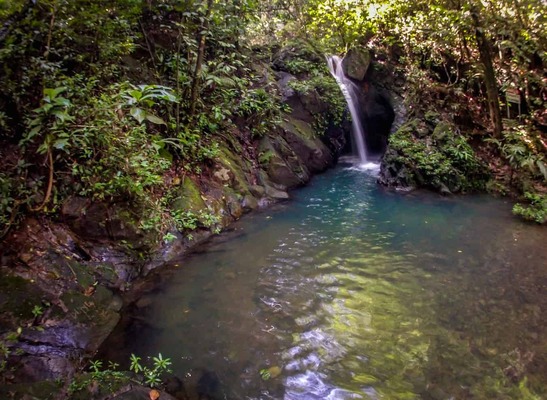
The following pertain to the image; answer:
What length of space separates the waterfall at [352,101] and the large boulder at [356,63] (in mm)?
219

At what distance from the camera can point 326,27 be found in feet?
47.3

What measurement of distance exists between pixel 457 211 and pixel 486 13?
199 inches

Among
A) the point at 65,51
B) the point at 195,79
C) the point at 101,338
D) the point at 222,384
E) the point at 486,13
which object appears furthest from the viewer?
the point at 486,13

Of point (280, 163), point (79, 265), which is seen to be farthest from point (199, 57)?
point (79, 265)

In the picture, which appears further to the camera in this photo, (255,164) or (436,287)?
(255,164)

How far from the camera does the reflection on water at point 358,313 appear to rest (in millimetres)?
3277

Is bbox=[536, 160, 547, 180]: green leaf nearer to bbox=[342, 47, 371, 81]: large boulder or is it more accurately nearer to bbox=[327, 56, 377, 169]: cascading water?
bbox=[327, 56, 377, 169]: cascading water

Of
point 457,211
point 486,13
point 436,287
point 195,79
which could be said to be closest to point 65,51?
point 195,79

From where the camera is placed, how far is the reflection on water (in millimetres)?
3277

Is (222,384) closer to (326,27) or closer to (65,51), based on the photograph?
(65,51)

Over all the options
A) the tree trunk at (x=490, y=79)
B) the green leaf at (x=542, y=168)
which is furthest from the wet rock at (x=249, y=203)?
the tree trunk at (x=490, y=79)

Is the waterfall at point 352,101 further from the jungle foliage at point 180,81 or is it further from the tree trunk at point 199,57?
the tree trunk at point 199,57

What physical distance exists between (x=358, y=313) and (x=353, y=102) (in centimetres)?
1044

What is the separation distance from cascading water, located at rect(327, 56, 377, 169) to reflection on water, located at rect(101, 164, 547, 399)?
6.80m
